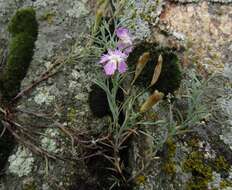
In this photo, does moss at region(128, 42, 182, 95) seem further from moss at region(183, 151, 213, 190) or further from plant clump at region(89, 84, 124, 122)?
moss at region(183, 151, 213, 190)

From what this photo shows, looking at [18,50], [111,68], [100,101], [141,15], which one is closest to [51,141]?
[100,101]

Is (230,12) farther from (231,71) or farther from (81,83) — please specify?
(81,83)

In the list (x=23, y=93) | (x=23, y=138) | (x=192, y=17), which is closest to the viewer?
(x=23, y=138)

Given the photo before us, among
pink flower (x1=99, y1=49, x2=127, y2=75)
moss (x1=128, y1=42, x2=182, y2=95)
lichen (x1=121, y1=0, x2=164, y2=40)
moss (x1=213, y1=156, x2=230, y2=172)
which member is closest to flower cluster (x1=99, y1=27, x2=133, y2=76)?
pink flower (x1=99, y1=49, x2=127, y2=75)

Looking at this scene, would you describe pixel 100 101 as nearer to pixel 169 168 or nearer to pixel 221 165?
pixel 169 168

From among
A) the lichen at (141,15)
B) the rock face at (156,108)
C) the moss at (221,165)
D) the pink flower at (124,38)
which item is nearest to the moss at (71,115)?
the rock face at (156,108)

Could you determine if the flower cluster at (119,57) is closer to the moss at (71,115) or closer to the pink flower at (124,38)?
the pink flower at (124,38)

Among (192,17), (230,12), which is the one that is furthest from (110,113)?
(230,12)
